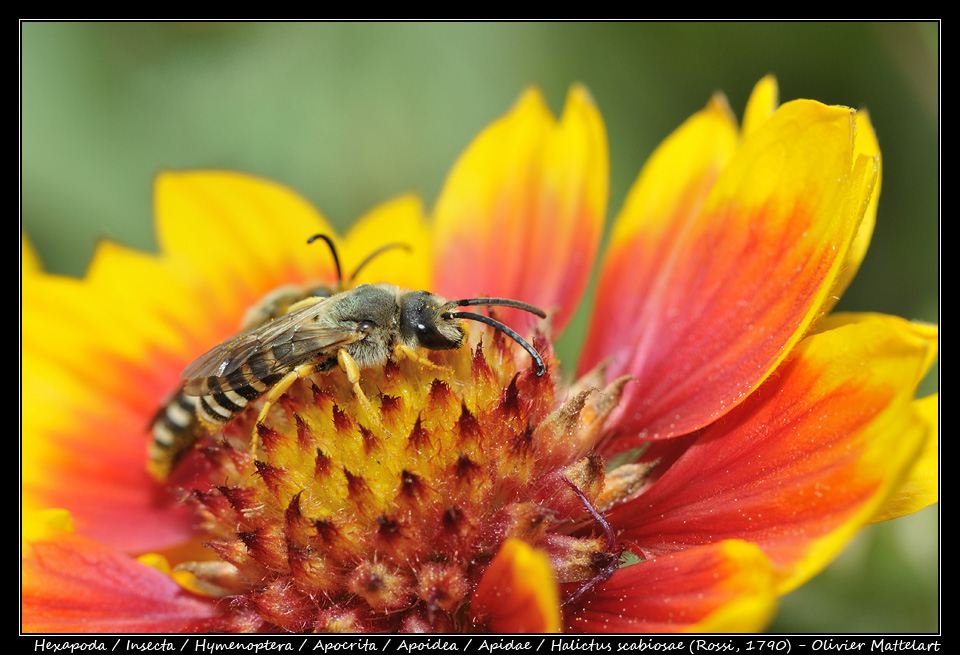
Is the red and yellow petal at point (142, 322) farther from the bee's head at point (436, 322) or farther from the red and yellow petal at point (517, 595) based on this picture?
the red and yellow petal at point (517, 595)

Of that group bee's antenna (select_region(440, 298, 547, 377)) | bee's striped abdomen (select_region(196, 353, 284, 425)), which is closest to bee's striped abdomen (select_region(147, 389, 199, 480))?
bee's striped abdomen (select_region(196, 353, 284, 425))

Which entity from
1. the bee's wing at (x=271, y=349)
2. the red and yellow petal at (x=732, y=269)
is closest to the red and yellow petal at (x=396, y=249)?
the red and yellow petal at (x=732, y=269)

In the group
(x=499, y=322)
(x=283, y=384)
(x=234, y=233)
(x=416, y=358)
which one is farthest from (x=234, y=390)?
(x=234, y=233)

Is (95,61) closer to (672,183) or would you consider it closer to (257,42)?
(257,42)

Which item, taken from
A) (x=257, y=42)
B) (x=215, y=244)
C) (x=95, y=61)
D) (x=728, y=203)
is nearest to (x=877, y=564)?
(x=728, y=203)

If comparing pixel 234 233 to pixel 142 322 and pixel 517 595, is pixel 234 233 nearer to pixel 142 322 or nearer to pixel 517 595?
pixel 142 322

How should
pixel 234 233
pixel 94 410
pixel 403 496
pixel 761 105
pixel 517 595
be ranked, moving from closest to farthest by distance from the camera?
pixel 517 595 → pixel 403 496 → pixel 761 105 → pixel 94 410 → pixel 234 233

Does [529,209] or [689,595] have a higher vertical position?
[529,209]

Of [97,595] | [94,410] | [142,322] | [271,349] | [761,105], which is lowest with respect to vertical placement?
[97,595]
